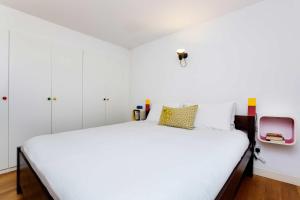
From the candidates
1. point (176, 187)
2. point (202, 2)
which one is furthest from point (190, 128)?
point (202, 2)

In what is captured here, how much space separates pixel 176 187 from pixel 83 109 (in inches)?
98.1

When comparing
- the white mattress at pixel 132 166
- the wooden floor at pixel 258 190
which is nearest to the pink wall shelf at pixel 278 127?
the wooden floor at pixel 258 190

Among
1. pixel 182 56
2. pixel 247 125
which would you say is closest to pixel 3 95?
pixel 182 56

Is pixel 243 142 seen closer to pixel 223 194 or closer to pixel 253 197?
pixel 253 197

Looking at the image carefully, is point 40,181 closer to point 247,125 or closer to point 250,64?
point 247,125

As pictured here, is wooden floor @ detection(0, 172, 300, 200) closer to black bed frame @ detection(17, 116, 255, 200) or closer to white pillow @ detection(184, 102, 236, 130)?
black bed frame @ detection(17, 116, 255, 200)

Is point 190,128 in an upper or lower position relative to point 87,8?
lower

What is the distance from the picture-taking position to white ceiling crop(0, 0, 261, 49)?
6.48ft

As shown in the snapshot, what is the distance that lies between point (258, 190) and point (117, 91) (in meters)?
2.80

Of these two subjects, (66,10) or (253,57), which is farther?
(66,10)

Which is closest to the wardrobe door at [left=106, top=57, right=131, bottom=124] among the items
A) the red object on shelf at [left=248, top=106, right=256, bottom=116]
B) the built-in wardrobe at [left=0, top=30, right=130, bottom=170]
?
the built-in wardrobe at [left=0, top=30, right=130, bottom=170]

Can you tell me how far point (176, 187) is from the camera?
0.72 m

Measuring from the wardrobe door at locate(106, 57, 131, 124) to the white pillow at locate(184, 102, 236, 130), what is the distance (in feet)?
6.08

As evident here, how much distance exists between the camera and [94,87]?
2.97 meters
